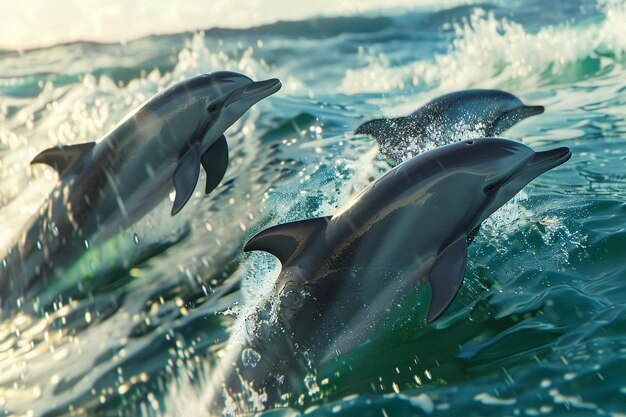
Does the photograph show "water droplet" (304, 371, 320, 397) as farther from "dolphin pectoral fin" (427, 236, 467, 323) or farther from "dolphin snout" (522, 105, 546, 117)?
"dolphin snout" (522, 105, 546, 117)

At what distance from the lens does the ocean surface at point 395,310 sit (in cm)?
513

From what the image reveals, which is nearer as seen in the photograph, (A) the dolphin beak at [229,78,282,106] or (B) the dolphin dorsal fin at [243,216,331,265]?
(B) the dolphin dorsal fin at [243,216,331,265]

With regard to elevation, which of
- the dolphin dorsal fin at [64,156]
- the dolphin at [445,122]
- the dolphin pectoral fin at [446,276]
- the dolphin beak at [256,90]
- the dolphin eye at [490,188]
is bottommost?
the dolphin pectoral fin at [446,276]

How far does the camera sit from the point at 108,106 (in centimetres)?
1559

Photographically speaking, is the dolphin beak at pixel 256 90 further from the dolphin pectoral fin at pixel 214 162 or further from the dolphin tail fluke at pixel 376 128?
the dolphin tail fluke at pixel 376 128

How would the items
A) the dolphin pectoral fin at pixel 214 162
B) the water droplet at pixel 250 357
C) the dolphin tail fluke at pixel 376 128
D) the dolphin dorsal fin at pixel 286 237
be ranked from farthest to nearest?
the dolphin tail fluke at pixel 376 128, the dolphin pectoral fin at pixel 214 162, the dolphin dorsal fin at pixel 286 237, the water droplet at pixel 250 357

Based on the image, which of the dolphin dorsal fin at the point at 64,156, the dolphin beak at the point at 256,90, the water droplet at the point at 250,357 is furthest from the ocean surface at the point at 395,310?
the dolphin beak at the point at 256,90

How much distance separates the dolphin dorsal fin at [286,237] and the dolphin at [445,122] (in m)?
3.30

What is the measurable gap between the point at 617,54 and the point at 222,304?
11798 mm

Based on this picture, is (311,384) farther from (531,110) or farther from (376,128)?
(531,110)

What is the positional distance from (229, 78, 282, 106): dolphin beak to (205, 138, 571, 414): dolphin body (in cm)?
327

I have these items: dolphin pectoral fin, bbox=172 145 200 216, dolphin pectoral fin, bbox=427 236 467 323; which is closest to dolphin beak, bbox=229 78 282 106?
dolphin pectoral fin, bbox=172 145 200 216

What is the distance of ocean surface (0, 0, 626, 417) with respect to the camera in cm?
513

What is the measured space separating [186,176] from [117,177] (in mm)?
673
